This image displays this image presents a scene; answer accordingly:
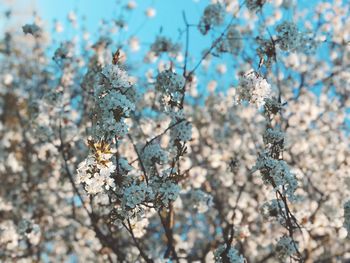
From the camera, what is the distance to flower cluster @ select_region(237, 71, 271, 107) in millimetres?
3809

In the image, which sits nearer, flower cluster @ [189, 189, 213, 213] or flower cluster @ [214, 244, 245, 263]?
flower cluster @ [214, 244, 245, 263]

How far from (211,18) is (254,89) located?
253cm

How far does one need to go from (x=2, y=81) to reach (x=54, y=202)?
4490mm

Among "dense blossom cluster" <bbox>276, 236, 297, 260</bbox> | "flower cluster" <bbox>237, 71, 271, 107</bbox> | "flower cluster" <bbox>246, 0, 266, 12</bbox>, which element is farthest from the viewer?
"flower cluster" <bbox>246, 0, 266, 12</bbox>

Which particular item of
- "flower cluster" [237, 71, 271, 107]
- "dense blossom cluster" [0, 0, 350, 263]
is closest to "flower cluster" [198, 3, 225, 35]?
"dense blossom cluster" [0, 0, 350, 263]

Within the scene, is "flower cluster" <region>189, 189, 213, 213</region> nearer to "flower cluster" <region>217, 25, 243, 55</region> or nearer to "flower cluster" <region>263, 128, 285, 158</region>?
"flower cluster" <region>217, 25, 243, 55</region>

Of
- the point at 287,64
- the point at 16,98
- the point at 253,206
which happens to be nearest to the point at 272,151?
the point at 287,64

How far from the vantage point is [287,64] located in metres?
8.96

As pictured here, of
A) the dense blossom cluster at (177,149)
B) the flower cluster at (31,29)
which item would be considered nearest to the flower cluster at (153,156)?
the dense blossom cluster at (177,149)

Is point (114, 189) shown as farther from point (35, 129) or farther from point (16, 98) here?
point (16, 98)

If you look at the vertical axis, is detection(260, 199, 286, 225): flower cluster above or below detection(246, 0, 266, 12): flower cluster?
below

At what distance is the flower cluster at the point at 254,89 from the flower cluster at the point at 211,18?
2.30 metres

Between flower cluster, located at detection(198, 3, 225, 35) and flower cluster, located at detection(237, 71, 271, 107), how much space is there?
7.53ft

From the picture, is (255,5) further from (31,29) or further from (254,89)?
(31,29)
